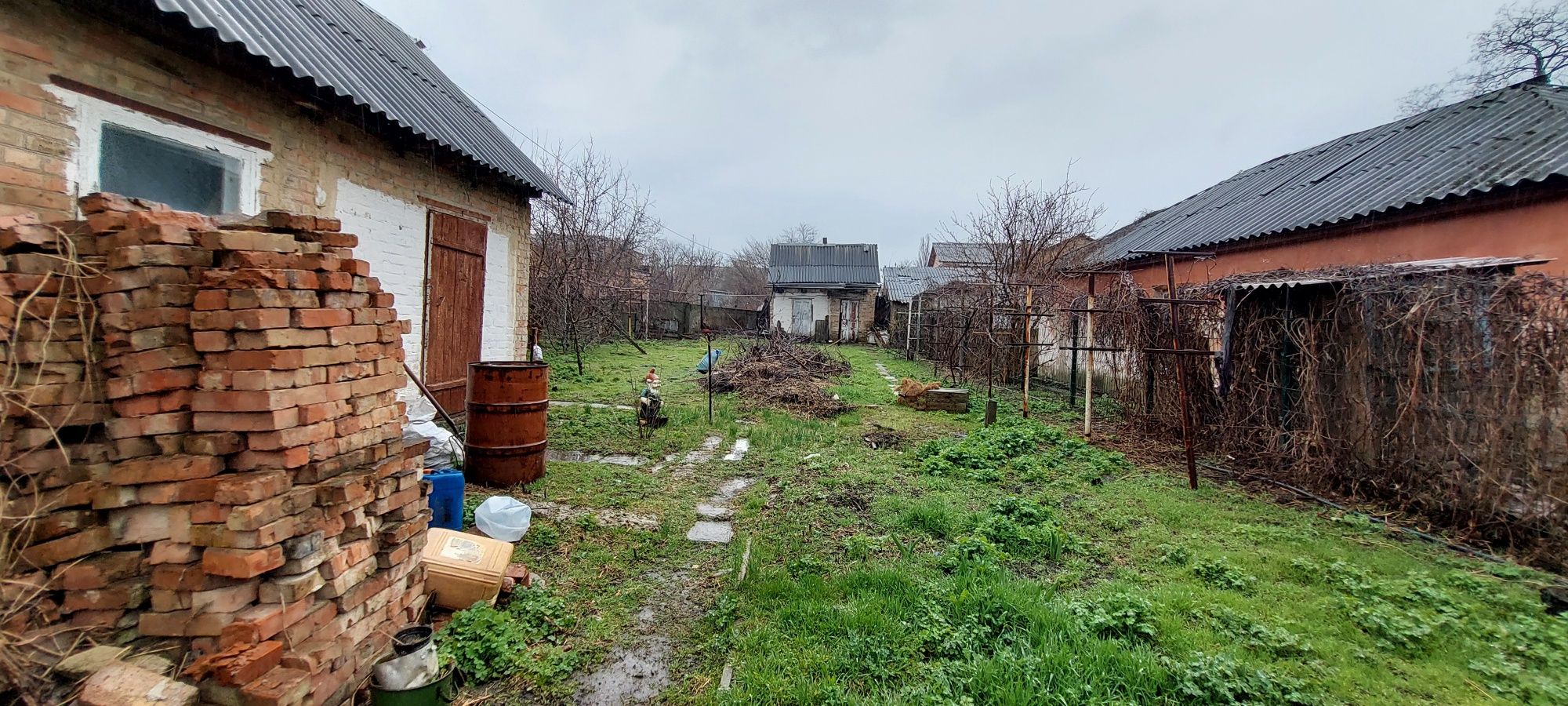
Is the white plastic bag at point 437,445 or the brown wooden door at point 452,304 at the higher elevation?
the brown wooden door at point 452,304

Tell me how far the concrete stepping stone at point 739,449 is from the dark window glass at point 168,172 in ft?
15.8

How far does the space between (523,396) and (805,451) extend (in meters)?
3.26

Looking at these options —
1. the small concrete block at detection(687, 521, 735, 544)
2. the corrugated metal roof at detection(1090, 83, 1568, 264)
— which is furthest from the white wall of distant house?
the small concrete block at detection(687, 521, 735, 544)

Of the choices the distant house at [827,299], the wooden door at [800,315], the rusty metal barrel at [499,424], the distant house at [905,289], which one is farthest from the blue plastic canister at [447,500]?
the wooden door at [800,315]

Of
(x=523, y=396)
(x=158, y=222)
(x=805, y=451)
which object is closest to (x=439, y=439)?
(x=523, y=396)

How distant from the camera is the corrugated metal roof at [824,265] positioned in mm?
27062

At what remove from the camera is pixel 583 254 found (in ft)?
51.7

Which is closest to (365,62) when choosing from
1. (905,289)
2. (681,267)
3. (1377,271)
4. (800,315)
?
(1377,271)

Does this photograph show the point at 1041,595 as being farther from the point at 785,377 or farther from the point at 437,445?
the point at 785,377

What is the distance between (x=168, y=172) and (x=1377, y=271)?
9641 millimetres

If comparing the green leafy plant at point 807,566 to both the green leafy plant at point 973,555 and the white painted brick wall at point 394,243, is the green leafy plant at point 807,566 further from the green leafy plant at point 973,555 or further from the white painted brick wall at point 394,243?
the white painted brick wall at point 394,243

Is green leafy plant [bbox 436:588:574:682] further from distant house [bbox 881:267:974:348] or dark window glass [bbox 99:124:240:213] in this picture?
distant house [bbox 881:267:974:348]

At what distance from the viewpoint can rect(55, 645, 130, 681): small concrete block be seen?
1.85 m

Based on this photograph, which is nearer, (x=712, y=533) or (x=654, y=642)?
(x=654, y=642)
